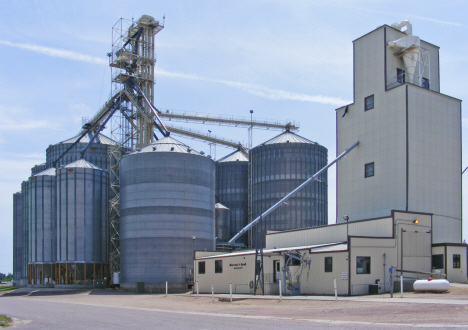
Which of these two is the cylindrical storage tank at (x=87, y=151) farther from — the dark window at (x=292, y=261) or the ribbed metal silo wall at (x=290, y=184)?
the dark window at (x=292, y=261)

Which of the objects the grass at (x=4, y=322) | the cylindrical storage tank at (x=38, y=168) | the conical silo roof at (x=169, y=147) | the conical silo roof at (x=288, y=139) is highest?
the conical silo roof at (x=288, y=139)

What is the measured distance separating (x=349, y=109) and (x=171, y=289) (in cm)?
2958

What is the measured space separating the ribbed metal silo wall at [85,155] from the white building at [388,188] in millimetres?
38722

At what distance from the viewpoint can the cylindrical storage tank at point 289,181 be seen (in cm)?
8350

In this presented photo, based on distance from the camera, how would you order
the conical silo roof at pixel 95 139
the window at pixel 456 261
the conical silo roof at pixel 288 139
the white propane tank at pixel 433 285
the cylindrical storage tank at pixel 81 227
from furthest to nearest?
the conical silo roof at pixel 95 139
the conical silo roof at pixel 288 139
the cylindrical storage tank at pixel 81 227
the window at pixel 456 261
the white propane tank at pixel 433 285

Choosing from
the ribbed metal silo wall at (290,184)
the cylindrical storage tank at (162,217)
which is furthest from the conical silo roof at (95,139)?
the ribbed metal silo wall at (290,184)

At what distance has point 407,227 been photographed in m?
43.6

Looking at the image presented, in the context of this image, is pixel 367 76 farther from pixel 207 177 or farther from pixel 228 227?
pixel 228 227

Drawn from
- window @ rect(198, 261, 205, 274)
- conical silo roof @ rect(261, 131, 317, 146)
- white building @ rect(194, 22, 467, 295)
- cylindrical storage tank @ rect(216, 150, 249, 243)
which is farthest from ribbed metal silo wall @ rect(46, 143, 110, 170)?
window @ rect(198, 261, 205, 274)

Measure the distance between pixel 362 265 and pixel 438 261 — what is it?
9.04 metres

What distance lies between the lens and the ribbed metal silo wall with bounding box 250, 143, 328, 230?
8350 centimetres

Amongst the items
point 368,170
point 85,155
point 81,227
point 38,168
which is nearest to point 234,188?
point 85,155

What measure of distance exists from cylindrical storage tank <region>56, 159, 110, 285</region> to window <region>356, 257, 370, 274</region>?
46200mm

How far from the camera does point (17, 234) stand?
10938cm
